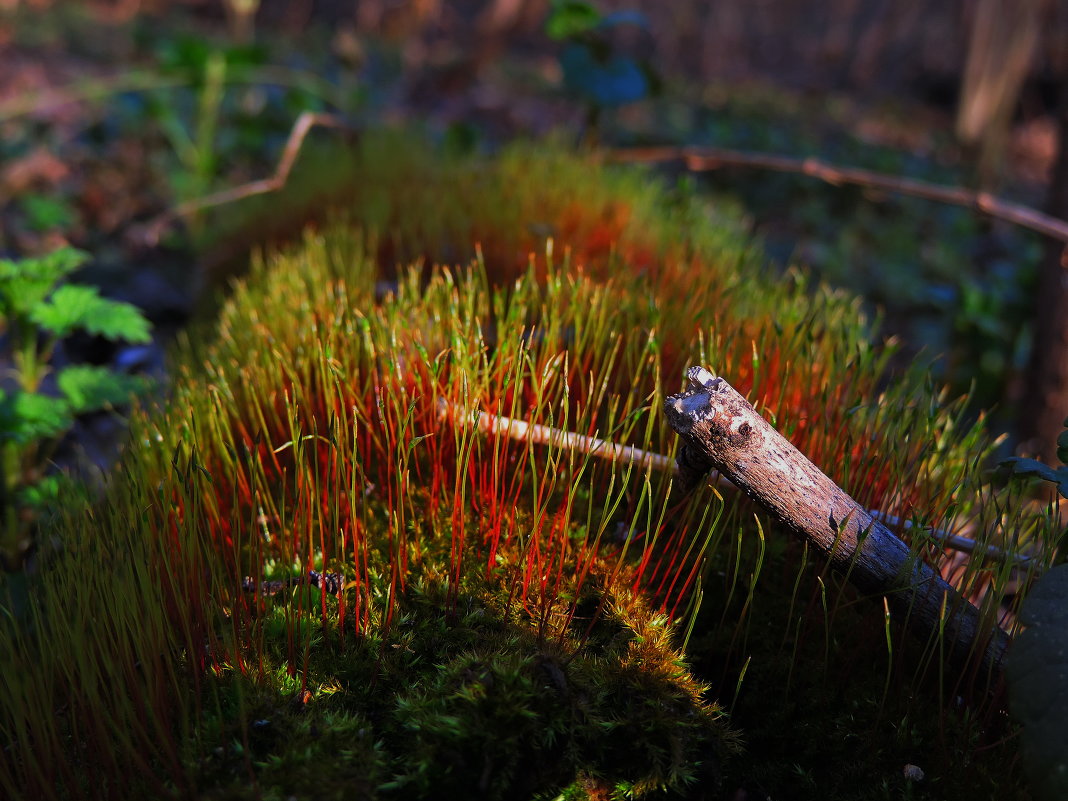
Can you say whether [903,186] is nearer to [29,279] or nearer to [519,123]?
[29,279]

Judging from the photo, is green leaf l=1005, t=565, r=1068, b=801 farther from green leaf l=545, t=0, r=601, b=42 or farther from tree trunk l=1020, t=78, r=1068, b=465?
green leaf l=545, t=0, r=601, b=42

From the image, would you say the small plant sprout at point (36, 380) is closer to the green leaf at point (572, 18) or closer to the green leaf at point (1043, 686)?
the green leaf at point (1043, 686)

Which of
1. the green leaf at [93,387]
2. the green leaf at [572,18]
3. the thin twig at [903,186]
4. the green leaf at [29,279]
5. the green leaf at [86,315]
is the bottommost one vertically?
the green leaf at [93,387]

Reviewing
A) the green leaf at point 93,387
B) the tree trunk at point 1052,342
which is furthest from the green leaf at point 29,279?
the tree trunk at point 1052,342

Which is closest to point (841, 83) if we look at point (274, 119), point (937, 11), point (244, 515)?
point (937, 11)

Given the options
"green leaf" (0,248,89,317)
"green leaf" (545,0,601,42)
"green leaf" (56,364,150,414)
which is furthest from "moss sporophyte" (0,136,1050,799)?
"green leaf" (545,0,601,42)

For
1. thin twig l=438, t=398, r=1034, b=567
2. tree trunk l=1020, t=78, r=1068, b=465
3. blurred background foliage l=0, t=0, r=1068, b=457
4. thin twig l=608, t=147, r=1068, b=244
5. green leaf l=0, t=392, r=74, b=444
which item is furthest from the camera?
blurred background foliage l=0, t=0, r=1068, b=457
